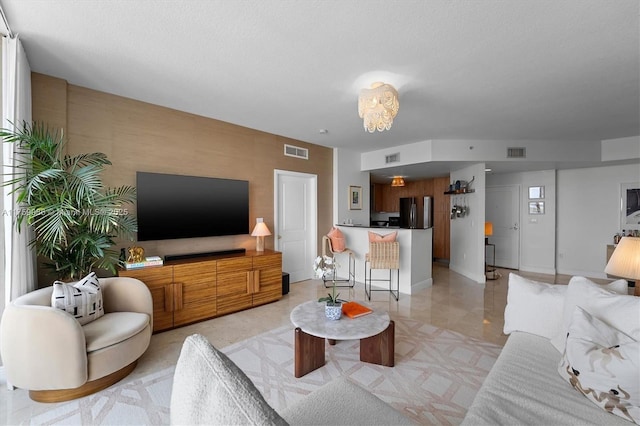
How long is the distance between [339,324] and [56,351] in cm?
195

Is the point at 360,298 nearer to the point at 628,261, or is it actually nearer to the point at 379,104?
the point at 379,104

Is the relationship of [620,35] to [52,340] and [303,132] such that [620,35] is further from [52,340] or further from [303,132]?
[52,340]

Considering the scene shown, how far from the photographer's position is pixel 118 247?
3107 millimetres

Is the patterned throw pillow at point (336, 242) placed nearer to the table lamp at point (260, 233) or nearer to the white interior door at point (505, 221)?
the table lamp at point (260, 233)

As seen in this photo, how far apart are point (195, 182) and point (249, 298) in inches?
66.6

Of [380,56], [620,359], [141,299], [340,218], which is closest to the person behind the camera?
[620,359]

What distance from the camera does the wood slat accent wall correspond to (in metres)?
2.83

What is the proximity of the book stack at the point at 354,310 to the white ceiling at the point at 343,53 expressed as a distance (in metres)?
2.19

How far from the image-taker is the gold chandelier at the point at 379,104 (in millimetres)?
2477

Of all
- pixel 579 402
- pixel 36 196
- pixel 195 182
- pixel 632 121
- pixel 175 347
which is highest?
pixel 632 121

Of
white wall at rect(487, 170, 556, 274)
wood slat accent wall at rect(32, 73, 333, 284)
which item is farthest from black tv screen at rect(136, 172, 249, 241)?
white wall at rect(487, 170, 556, 274)

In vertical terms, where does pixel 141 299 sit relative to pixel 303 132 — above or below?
below

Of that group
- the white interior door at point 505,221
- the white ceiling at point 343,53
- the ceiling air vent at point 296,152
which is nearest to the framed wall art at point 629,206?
the white interior door at point 505,221

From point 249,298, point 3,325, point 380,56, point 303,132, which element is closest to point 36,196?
point 3,325
